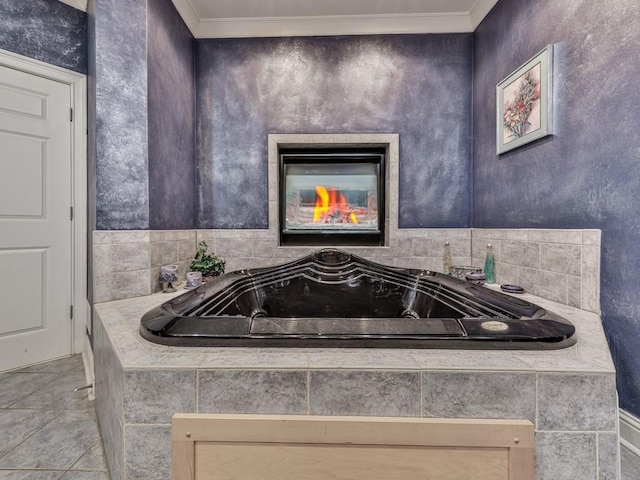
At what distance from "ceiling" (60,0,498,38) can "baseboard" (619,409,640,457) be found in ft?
8.44

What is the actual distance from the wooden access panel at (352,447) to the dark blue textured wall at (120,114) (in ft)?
4.46

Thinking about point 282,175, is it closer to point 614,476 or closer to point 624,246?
point 624,246

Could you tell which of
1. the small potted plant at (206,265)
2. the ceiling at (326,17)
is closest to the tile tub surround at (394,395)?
the small potted plant at (206,265)

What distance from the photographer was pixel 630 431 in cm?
112

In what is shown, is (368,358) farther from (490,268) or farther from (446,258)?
(446,258)

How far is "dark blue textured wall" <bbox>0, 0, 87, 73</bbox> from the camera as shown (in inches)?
72.3

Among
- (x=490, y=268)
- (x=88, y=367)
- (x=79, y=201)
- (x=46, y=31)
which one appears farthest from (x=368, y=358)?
(x=46, y=31)

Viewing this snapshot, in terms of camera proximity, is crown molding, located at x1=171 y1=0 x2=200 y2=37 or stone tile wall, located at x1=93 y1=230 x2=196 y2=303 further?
crown molding, located at x1=171 y1=0 x2=200 y2=37

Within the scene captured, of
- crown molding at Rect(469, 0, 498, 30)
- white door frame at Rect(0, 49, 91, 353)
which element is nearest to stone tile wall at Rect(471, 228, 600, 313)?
crown molding at Rect(469, 0, 498, 30)

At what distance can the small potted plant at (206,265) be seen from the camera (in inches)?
81.8

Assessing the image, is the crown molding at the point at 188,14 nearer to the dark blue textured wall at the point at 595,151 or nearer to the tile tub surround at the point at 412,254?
Answer: the tile tub surround at the point at 412,254

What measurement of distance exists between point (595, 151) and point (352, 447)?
159 cm

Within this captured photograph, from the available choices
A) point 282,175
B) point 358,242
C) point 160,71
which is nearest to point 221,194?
point 282,175

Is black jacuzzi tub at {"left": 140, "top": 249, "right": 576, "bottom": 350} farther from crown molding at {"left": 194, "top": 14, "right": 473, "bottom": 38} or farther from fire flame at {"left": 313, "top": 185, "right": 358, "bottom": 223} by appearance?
crown molding at {"left": 194, "top": 14, "right": 473, "bottom": 38}
